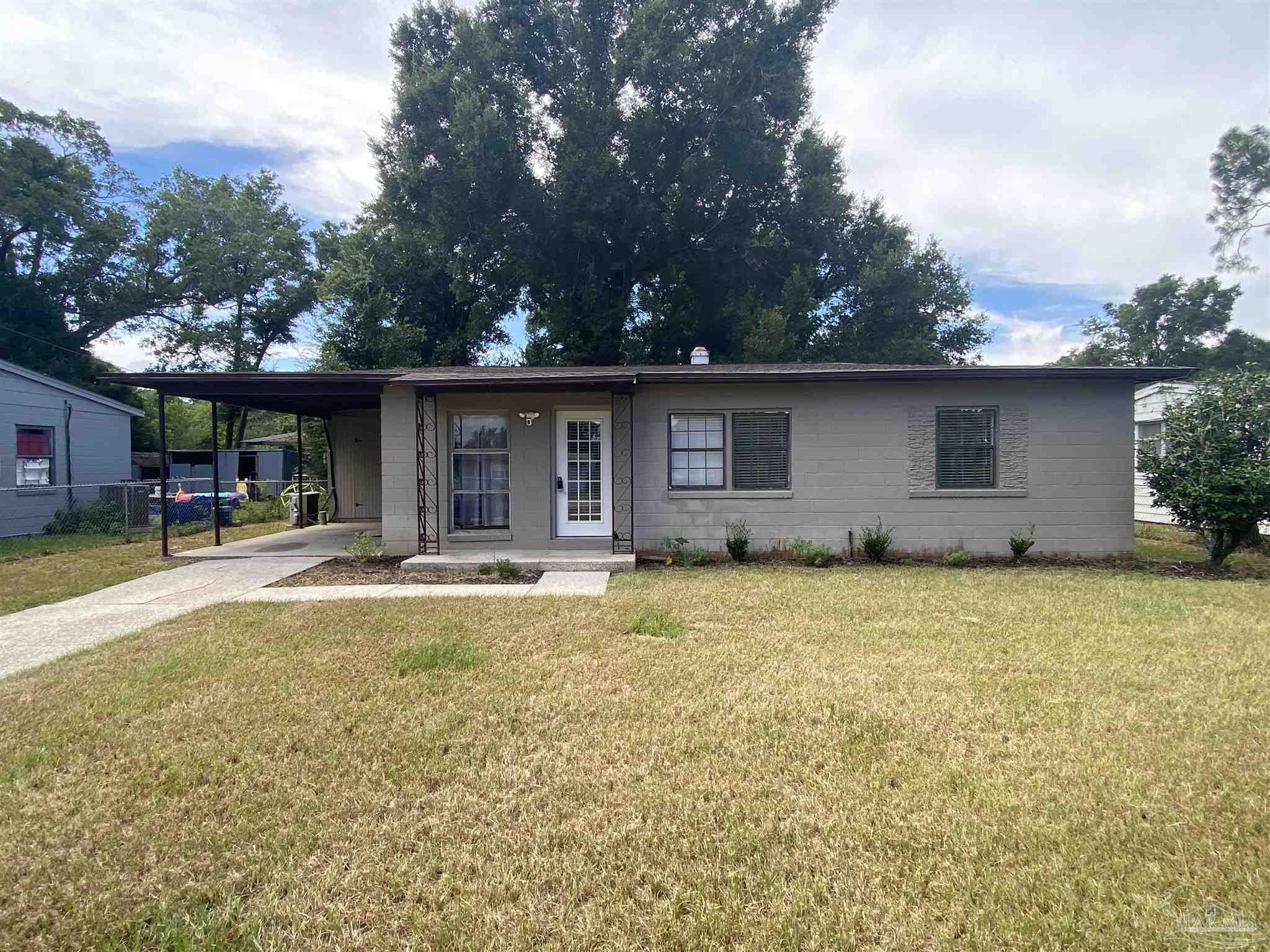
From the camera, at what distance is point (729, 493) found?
9.56m

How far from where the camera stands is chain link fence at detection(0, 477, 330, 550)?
12531 millimetres

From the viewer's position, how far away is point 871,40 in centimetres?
1248

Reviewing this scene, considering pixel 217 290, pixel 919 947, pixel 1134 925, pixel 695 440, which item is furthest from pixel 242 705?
pixel 217 290

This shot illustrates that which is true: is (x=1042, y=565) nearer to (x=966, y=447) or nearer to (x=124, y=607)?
(x=966, y=447)

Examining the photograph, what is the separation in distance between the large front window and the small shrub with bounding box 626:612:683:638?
14.9 ft

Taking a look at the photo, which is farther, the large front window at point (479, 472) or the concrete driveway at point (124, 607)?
the large front window at point (479, 472)

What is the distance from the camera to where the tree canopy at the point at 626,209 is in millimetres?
18006

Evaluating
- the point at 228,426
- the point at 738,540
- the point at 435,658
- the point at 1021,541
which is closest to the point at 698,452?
the point at 738,540

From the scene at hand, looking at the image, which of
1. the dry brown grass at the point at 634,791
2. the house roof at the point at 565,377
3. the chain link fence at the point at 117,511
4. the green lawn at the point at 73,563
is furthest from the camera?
the chain link fence at the point at 117,511

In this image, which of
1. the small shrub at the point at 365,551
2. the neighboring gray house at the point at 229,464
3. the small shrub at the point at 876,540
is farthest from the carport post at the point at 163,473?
the neighboring gray house at the point at 229,464

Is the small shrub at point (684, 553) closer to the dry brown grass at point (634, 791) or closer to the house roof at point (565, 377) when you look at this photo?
the house roof at point (565, 377)

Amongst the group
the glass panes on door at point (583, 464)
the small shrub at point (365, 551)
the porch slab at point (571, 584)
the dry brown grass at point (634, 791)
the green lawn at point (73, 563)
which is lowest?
the dry brown grass at point (634, 791)

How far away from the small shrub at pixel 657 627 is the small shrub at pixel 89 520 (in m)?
13.2

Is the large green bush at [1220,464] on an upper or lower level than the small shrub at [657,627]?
upper
